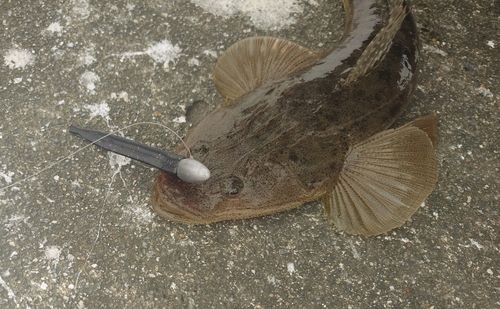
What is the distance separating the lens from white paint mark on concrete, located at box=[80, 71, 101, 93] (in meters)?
3.33

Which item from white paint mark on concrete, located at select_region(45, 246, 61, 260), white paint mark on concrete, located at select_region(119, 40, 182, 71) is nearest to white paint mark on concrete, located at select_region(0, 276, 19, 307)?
white paint mark on concrete, located at select_region(45, 246, 61, 260)

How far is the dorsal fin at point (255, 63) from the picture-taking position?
3199 mm

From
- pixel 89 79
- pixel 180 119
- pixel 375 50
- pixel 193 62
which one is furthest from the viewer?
pixel 193 62

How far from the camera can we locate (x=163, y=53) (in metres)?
3.48

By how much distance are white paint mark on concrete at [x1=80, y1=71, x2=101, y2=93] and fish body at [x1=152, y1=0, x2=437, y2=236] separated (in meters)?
0.93

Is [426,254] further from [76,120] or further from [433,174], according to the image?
[76,120]

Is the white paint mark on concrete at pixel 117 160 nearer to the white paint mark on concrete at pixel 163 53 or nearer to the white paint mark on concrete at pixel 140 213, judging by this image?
the white paint mark on concrete at pixel 140 213

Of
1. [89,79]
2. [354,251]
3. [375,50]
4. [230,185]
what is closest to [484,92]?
[375,50]

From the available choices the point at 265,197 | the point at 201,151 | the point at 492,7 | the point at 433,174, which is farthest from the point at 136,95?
the point at 492,7

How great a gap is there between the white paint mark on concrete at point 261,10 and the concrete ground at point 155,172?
0.01 meters

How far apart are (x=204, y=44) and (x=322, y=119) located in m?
1.18

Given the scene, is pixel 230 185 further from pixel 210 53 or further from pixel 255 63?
pixel 210 53

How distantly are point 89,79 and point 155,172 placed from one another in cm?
87

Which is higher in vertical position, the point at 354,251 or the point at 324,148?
the point at 324,148
